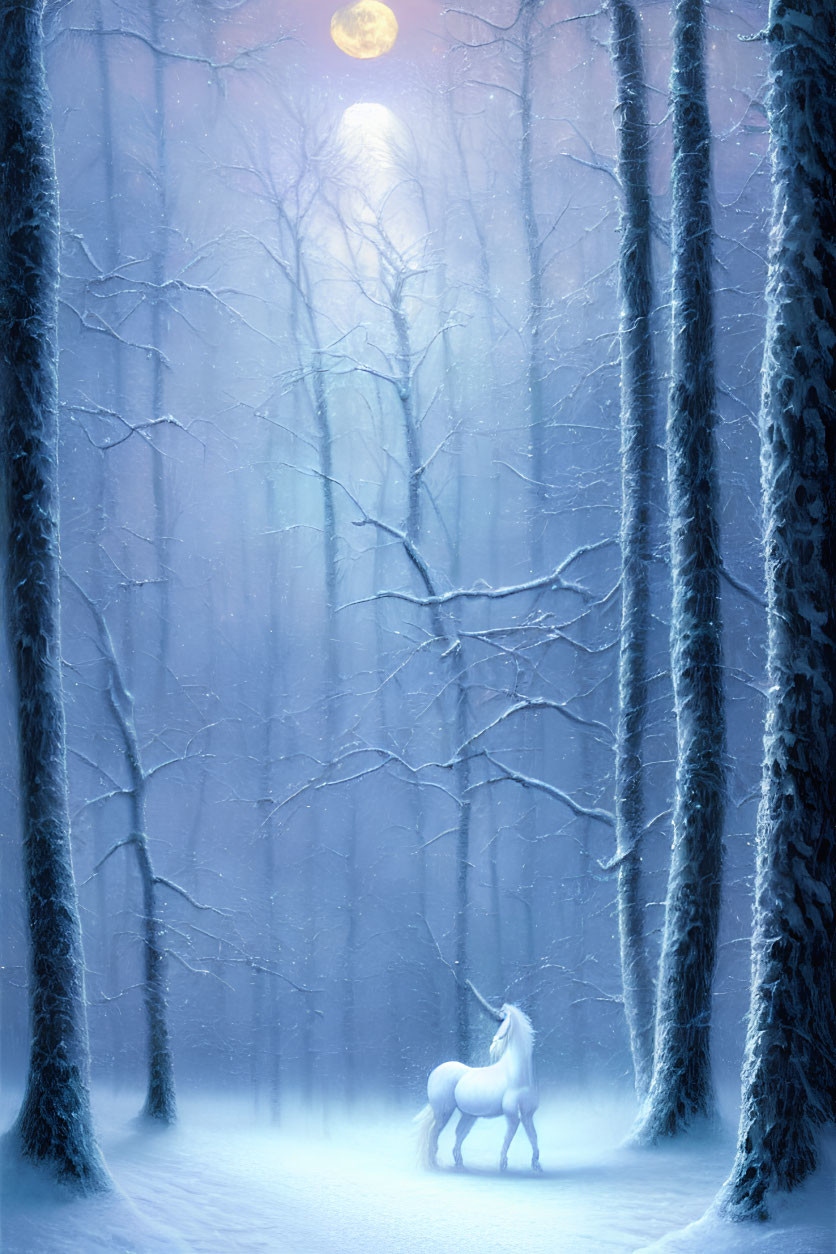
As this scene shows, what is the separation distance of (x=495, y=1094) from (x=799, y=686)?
2410mm

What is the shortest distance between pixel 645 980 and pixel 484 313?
12.6 feet

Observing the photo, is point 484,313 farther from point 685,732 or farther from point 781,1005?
point 781,1005

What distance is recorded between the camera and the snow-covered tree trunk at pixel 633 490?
17.0ft

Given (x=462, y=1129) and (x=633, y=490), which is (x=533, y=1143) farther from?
(x=633, y=490)

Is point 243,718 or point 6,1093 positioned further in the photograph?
point 243,718

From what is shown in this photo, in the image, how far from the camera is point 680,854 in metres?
4.44

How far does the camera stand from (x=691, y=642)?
4.48m

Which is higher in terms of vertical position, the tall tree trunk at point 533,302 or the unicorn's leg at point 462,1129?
the tall tree trunk at point 533,302

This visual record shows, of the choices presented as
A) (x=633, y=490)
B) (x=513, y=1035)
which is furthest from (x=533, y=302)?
(x=513, y=1035)

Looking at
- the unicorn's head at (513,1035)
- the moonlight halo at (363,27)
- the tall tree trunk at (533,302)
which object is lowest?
the unicorn's head at (513,1035)

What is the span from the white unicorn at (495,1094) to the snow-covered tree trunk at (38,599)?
1.50m

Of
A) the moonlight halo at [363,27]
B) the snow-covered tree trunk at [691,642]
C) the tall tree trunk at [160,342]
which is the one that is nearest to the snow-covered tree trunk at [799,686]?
the snow-covered tree trunk at [691,642]

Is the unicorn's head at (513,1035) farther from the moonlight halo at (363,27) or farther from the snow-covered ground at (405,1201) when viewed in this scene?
the moonlight halo at (363,27)

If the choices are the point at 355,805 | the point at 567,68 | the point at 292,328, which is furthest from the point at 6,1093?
the point at 567,68
